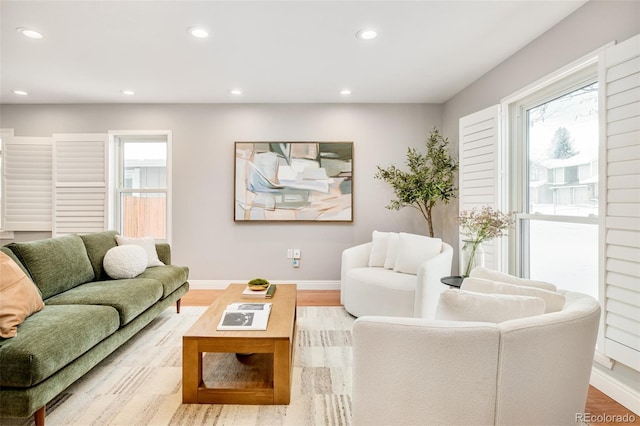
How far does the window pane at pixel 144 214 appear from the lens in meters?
4.43

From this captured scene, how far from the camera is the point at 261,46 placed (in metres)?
2.77

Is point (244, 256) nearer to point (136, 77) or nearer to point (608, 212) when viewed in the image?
point (136, 77)

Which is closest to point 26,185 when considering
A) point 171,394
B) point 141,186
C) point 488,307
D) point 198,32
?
point 141,186

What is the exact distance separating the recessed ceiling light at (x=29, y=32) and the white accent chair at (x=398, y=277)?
10.6 feet

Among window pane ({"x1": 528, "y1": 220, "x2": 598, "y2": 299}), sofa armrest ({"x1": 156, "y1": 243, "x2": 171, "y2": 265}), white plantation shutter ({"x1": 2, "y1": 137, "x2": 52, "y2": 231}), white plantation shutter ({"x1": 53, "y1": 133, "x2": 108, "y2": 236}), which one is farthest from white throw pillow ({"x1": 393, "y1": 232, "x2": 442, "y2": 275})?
white plantation shutter ({"x1": 2, "y1": 137, "x2": 52, "y2": 231})

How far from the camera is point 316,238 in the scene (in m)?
4.38

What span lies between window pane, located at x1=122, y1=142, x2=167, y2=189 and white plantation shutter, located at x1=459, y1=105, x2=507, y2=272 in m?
3.72

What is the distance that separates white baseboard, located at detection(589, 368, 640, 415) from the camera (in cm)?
183

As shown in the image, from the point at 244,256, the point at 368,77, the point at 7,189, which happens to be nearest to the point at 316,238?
the point at 244,256

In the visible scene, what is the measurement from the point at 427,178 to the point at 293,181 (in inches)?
65.6

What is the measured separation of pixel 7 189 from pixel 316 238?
404cm

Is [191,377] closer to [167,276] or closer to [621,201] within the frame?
[167,276]

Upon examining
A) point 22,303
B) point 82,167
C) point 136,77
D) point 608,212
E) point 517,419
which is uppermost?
point 136,77

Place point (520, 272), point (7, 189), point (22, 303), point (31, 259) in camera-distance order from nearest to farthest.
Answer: point (22, 303), point (31, 259), point (520, 272), point (7, 189)
